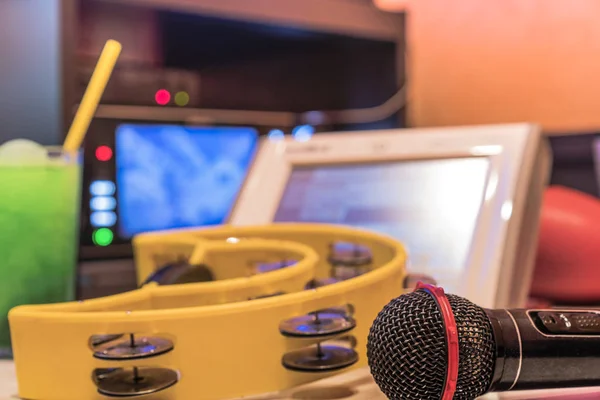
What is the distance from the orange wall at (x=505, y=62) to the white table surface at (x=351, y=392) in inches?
32.2

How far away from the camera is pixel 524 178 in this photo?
71cm

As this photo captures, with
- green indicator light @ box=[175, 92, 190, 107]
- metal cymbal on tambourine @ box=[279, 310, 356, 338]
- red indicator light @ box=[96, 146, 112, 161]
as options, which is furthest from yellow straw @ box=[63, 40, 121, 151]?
green indicator light @ box=[175, 92, 190, 107]

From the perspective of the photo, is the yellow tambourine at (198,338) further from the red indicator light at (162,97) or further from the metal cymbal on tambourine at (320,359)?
the red indicator light at (162,97)

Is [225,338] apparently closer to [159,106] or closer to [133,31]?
[159,106]

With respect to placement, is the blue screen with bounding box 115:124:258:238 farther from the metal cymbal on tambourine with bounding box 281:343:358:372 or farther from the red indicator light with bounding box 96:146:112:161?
the metal cymbal on tambourine with bounding box 281:343:358:372

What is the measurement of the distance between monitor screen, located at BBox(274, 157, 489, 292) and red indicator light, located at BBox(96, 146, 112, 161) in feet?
0.97

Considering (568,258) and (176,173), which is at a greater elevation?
(176,173)

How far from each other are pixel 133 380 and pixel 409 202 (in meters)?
0.43

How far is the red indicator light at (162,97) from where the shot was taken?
1.05 meters

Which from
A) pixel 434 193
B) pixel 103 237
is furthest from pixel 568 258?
pixel 103 237

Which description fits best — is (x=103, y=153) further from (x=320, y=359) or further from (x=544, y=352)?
(x=544, y=352)

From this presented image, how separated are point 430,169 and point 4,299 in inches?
19.5

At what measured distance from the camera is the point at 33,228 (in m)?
0.58

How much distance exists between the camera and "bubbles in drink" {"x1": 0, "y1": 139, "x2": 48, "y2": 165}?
581 millimetres
